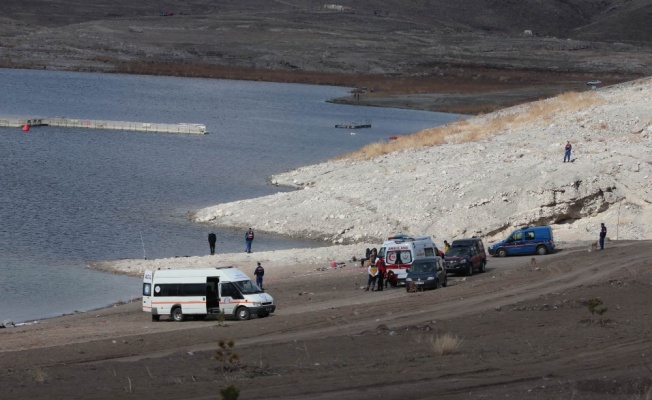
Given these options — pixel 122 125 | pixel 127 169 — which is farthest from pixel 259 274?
pixel 122 125

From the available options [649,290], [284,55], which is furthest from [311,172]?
[284,55]

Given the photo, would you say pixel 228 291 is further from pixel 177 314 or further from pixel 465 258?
pixel 465 258

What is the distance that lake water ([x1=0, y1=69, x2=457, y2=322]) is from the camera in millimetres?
39875

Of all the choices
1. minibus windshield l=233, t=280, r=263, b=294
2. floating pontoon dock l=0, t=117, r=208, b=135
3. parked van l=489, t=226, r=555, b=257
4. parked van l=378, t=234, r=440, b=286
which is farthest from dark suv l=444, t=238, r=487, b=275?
floating pontoon dock l=0, t=117, r=208, b=135

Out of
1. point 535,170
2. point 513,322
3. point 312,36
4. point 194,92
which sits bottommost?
point 513,322

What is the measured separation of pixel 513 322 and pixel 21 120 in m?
70.6

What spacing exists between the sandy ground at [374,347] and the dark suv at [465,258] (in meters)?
1.43

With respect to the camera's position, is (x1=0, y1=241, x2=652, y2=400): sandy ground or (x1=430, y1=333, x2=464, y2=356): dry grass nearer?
(x1=0, y1=241, x2=652, y2=400): sandy ground

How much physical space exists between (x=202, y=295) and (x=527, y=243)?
53.9 feet

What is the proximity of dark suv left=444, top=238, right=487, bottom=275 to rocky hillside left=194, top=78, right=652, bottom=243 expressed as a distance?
24.2ft

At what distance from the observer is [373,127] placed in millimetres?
105000

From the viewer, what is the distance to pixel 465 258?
125ft

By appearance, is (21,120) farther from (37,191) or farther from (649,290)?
(649,290)

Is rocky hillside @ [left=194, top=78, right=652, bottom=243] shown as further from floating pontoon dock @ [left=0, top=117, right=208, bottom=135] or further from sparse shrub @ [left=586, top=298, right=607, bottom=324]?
floating pontoon dock @ [left=0, top=117, right=208, bottom=135]
